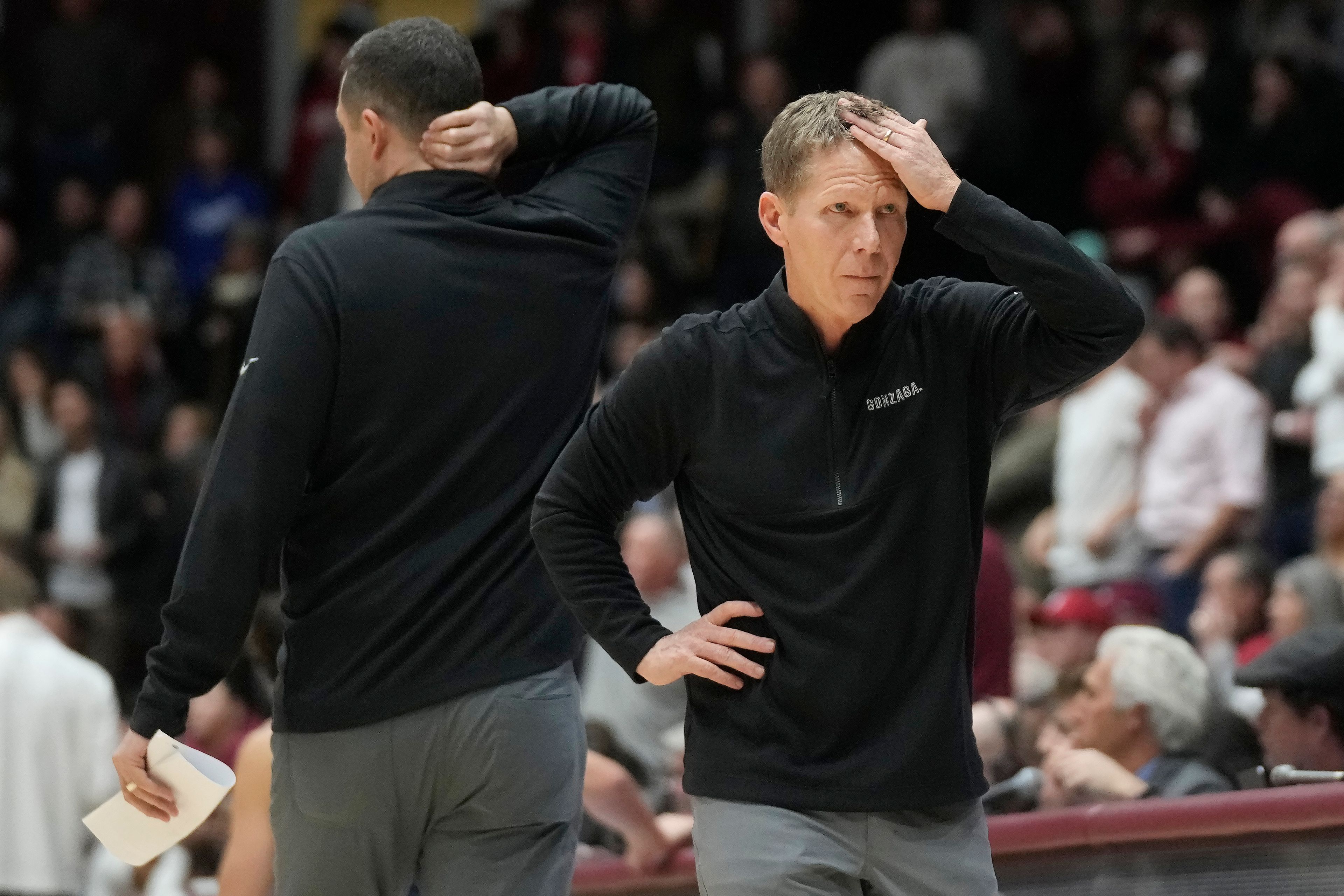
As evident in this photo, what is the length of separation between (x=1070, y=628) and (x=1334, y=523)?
1104mm

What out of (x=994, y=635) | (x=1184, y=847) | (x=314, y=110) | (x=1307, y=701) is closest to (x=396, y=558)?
(x=1184, y=847)

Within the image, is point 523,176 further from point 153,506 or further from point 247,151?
point 247,151

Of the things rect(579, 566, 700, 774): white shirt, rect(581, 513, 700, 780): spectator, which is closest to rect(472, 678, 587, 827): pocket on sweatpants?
rect(581, 513, 700, 780): spectator

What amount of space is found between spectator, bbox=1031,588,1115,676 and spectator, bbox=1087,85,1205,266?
4.10m

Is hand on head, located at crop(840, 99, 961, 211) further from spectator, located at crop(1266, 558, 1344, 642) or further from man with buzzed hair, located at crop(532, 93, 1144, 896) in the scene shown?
spectator, located at crop(1266, 558, 1344, 642)

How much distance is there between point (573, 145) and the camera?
360cm

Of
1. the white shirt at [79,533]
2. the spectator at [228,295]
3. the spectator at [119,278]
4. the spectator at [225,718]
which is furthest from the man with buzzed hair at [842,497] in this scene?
the spectator at [119,278]

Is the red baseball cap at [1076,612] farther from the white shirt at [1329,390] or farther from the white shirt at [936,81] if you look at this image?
the white shirt at [936,81]

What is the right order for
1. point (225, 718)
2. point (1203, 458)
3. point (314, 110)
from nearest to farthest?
1. point (225, 718)
2. point (1203, 458)
3. point (314, 110)

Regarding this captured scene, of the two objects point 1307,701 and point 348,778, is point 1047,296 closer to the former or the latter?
point 348,778

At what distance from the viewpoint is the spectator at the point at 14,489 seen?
10.4 metres

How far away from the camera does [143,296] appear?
1193 cm

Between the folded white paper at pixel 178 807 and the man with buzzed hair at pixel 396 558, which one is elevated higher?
the man with buzzed hair at pixel 396 558

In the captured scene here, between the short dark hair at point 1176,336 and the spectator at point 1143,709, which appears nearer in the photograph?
the spectator at point 1143,709
